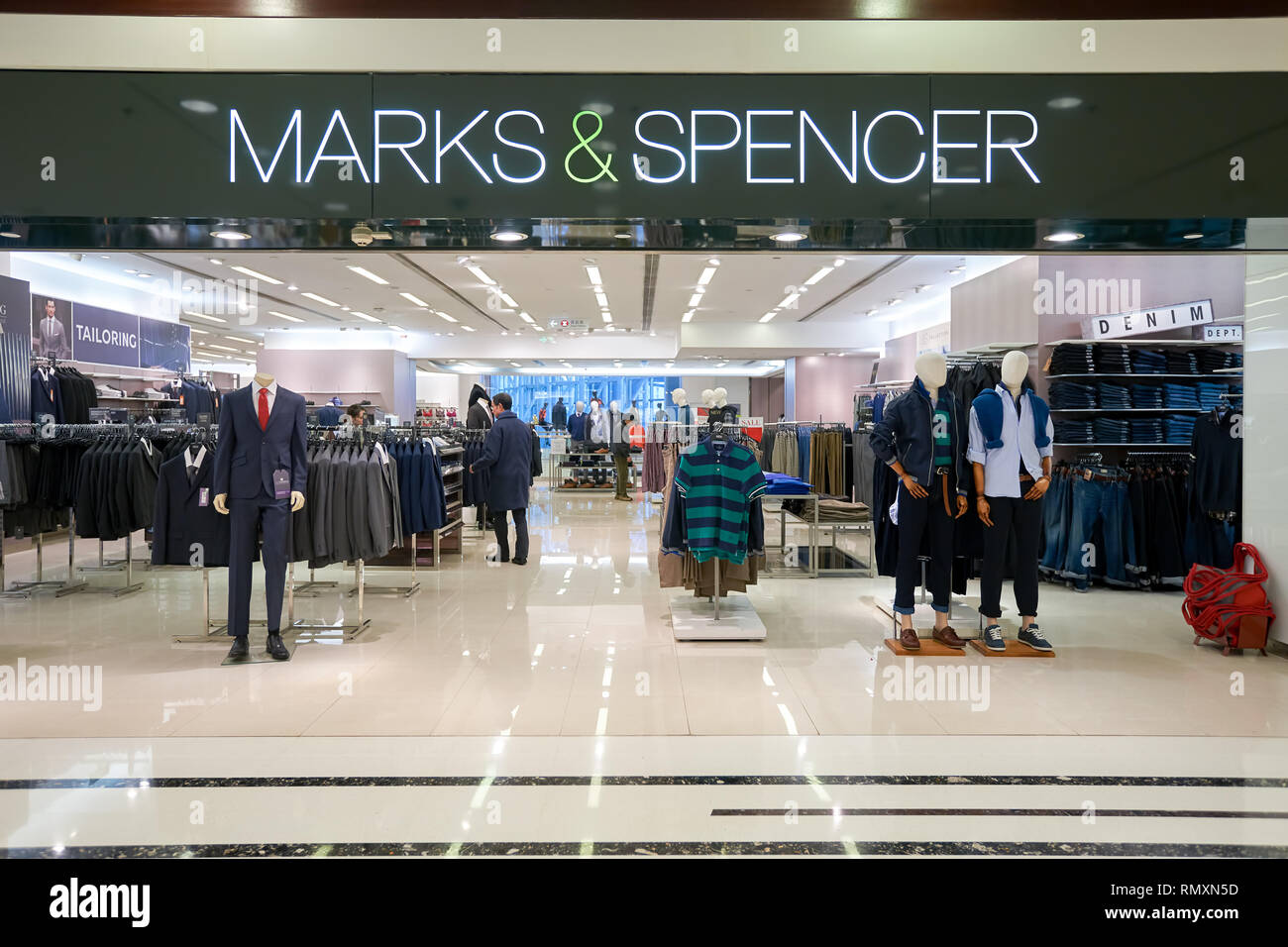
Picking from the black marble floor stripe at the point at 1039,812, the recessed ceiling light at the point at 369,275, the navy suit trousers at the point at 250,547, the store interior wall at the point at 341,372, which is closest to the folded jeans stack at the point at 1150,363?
the black marble floor stripe at the point at 1039,812

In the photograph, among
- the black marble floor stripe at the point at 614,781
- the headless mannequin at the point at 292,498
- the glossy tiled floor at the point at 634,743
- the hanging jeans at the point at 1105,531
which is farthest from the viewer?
the hanging jeans at the point at 1105,531

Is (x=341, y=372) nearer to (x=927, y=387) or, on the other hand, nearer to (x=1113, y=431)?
(x=1113, y=431)

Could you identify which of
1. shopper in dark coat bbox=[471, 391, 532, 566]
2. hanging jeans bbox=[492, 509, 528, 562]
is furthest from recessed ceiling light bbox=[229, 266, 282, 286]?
hanging jeans bbox=[492, 509, 528, 562]

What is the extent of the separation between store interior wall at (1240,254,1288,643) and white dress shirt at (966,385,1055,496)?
1227 mm

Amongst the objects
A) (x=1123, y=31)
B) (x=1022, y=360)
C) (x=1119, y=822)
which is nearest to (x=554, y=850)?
(x=1119, y=822)

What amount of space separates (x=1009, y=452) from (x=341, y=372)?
57.3 feet

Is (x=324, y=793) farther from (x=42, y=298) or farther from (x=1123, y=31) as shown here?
(x=42, y=298)

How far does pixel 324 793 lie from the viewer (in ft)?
9.45

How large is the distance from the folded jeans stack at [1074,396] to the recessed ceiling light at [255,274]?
1003 cm

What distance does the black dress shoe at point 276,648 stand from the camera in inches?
186

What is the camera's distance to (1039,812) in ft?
9.04

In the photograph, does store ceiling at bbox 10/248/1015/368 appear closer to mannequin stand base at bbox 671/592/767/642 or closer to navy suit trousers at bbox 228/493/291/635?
mannequin stand base at bbox 671/592/767/642

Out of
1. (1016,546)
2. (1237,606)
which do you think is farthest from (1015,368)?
(1237,606)

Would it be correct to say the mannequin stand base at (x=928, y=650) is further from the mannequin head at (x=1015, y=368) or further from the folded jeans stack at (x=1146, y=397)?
the folded jeans stack at (x=1146, y=397)
